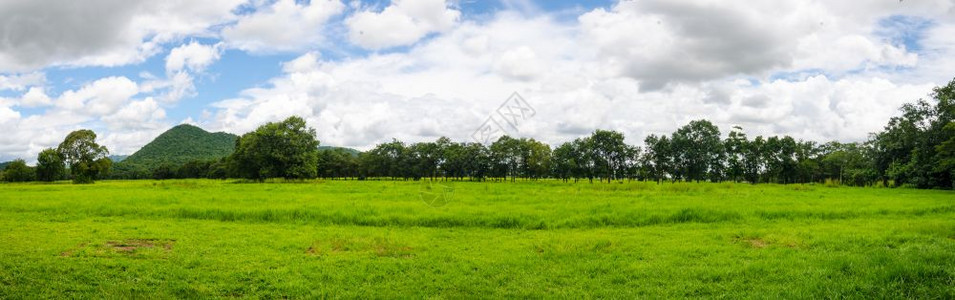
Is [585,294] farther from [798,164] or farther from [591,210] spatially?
[798,164]

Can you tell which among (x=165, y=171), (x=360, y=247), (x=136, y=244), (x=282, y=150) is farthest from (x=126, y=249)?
(x=165, y=171)

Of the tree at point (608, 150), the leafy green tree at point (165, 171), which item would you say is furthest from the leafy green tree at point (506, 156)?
the leafy green tree at point (165, 171)

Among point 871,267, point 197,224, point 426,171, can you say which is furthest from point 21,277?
point 426,171

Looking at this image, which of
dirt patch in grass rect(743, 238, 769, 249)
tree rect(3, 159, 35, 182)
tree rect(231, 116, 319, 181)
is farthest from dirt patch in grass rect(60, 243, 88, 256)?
tree rect(3, 159, 35, 182)

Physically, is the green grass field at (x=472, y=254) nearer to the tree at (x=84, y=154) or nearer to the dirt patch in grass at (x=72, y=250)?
the dirt patch in grass at (x=72, y=250)

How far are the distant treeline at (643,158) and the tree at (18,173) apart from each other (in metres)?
0.76

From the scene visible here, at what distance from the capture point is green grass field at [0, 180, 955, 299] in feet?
32.2

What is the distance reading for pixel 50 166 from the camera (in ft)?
291

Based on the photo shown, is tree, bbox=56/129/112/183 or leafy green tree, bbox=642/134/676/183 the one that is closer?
tree, bbox=56/129/112/183

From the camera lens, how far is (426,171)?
124000 millimetres

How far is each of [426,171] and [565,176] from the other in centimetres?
3591

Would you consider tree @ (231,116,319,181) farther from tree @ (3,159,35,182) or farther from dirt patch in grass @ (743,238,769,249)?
dirt patch in grass @ (743,238,769,249)

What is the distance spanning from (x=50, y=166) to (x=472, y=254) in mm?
108100

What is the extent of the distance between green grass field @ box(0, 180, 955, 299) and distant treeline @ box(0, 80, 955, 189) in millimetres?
58087
